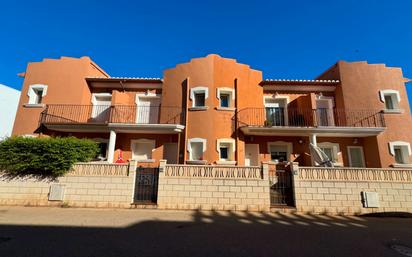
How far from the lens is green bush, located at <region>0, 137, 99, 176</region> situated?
8.71 metres

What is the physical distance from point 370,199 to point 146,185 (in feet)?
28.7

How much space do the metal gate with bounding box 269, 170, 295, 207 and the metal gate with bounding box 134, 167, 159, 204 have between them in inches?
184

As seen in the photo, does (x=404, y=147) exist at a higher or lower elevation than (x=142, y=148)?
higher

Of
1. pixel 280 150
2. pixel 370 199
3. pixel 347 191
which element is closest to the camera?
pixel 370 199

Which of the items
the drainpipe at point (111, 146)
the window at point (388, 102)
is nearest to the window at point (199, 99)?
the drainpipe at point (111, 146)

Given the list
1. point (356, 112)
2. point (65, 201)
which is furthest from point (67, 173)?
point (356, 112)

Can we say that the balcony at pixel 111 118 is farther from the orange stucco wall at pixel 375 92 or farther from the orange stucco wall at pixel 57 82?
the orange stucco wall at pixel 375 92

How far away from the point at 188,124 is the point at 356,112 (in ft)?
33.5

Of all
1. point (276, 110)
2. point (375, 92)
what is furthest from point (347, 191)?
point (375, 92)

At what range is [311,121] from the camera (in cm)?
1273

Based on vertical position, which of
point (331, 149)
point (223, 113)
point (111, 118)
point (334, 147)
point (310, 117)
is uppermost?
point (223, 113)

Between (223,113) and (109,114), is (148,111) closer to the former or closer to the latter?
(109,114)

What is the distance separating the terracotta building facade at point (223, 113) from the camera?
12469 millimetres

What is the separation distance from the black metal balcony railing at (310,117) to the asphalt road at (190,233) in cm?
624
